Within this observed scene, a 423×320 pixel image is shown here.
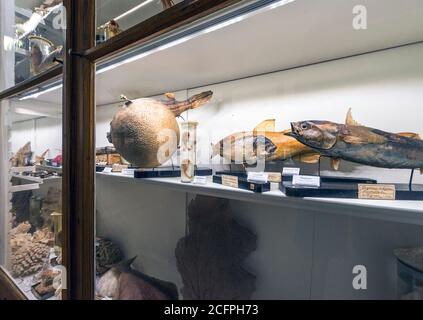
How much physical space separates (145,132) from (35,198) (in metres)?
0.78

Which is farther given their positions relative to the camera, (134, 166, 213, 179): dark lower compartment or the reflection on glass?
the reflection on glass

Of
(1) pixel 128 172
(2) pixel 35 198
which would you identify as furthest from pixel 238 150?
(2) pixel 35 198

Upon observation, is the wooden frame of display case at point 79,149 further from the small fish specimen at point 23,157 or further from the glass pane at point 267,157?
the small fish specimen at point 23,157

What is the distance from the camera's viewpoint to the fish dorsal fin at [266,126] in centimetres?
58

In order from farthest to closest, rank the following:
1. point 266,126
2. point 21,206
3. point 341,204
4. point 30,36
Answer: point 21,206
point 30,36
point 266,126
point 341,204

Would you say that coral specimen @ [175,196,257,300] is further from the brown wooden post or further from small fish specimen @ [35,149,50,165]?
small fish specimen @ [35,149,50,165]

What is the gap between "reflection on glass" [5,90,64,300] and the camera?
78 centimetres

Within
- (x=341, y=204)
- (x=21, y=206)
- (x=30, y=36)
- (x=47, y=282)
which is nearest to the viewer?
(x=341, y=204)

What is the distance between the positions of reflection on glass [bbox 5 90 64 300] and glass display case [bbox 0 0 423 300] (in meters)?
0.02

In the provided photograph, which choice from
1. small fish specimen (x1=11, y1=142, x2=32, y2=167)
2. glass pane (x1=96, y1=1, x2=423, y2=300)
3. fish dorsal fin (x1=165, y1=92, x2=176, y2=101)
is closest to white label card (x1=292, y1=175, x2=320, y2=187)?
glass pane (x1=96, y1=1, x2=423, y2=300)

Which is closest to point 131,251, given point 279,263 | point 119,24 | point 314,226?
point 279,263

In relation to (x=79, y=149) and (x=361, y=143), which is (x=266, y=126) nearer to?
(x=361, y=143)

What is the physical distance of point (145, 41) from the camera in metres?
0.50

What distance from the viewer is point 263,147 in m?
0.54
